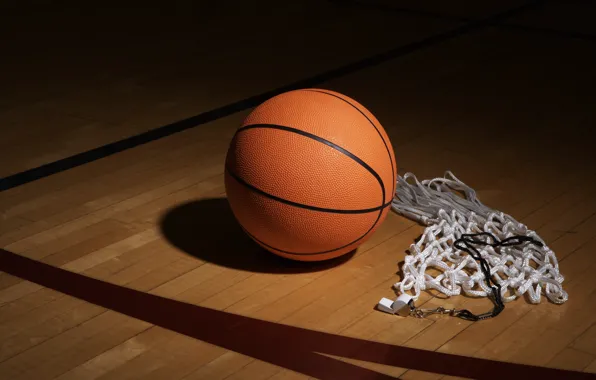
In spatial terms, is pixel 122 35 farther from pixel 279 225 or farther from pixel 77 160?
pixel 279 225

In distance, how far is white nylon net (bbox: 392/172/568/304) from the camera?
116 inches

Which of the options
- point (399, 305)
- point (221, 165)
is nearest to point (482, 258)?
point (399, 305)

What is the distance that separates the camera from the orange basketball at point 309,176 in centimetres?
287

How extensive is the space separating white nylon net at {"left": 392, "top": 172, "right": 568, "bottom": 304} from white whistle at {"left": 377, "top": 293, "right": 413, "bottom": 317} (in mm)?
91

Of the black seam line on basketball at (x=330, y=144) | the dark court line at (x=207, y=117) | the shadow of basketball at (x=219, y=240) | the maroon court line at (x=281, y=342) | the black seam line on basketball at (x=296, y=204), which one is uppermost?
the black seam line on basketball at (x=330, y=144)

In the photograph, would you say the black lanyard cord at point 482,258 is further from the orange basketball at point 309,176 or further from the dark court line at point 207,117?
the dark court line at point 207,117

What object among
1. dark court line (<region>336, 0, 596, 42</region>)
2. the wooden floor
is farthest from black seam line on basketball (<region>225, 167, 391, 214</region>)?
dark court line (<region>336, 0, 596, 42</region>)

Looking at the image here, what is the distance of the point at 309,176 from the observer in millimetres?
2857

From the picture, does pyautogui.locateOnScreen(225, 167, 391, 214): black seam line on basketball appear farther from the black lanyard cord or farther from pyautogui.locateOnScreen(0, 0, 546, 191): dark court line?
pyautogui.locateOnScreen(0, 0, 546, 191): dark court line

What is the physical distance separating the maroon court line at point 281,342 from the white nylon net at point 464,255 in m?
0.36

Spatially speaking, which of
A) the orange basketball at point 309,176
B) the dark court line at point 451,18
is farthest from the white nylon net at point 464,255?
the dark court line at point 451,18

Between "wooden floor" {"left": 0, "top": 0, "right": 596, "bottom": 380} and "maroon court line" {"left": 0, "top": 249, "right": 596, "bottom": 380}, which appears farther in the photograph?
"wooden floor" {"left": 0, "top": 0, "right": 596, "bottom": 380}

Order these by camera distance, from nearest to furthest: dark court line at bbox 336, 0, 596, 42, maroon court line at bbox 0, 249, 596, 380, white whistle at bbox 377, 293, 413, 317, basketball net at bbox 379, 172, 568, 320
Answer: maroon court line at bbox 0, 249, 596, 380, white whistle at bbox 377, 293, 413, 317, basketball net at bbox 379, 172, 568, 320, dark court line at bbox 336, 0, 596, 42

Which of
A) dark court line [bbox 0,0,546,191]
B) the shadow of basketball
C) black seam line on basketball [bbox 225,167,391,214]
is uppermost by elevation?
black seam line on basketball [bbox 225,167,391,214]
